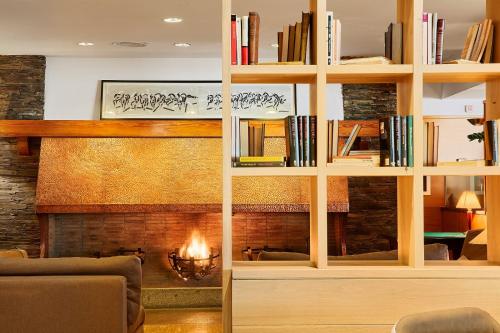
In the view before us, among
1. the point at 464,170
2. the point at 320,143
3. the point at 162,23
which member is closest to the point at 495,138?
the point at 464,170

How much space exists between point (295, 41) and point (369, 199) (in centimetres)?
450

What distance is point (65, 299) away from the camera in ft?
13.3

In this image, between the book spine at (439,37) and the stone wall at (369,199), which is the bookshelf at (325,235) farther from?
the stone wall at (369,199)

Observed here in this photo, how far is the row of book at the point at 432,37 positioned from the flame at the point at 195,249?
4285mm

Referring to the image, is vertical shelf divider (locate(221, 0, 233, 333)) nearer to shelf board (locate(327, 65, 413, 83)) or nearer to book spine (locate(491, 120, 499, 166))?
shelf board (locate(327, 65, 413, 83))

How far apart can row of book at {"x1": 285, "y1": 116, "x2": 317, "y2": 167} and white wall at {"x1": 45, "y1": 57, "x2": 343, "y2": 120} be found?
4.32 meters

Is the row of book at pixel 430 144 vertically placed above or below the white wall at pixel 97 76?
below

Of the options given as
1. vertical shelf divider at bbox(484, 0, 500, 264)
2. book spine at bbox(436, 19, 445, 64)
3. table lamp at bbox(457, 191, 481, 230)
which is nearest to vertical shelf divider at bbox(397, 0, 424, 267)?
book spine at bbox(436, 19, 445, 64)

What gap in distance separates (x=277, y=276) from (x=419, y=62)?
1196 millimetres

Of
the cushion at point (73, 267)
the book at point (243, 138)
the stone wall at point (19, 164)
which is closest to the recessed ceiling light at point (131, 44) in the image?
the stone wall at point (19, 164)

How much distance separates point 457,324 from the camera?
2.19m

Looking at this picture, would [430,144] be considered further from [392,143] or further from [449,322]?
[449,322]

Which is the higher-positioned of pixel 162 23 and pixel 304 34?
pixel 162 23

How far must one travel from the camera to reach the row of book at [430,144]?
3.13 m
